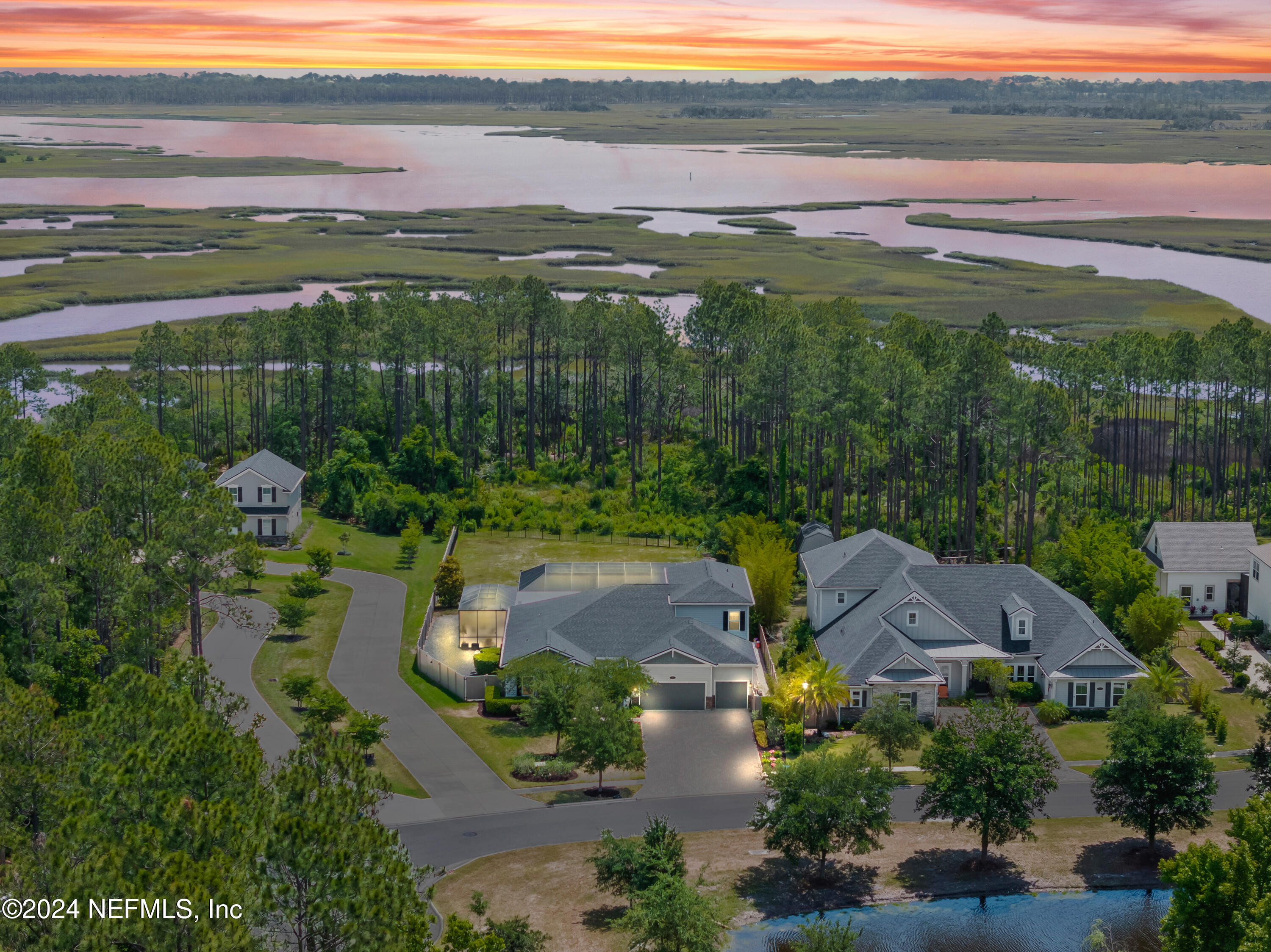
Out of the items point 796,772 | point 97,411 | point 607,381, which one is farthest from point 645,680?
point 607,381

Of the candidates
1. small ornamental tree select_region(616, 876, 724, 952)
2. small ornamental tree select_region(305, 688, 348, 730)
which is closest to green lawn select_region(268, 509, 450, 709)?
small ornamental tree select_region(305, 688, 348, 730)

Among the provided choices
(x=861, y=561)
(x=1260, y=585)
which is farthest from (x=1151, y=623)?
(x=861, y=561)

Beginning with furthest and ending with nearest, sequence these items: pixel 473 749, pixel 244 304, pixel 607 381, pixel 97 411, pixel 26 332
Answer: pixel 244 304
pixel 26 332
pixel 607 381
pixel 97 411
pixel 473 749

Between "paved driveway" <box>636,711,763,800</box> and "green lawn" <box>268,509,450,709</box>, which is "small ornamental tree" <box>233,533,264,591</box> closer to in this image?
"green lawn" <box>268,509,450,709</box>

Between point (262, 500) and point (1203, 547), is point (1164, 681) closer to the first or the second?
point (1203, 547)

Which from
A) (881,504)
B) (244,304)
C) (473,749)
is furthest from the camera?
(244,304)

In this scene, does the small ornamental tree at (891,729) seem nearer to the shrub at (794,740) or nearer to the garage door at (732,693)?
the shrub at (794,740)

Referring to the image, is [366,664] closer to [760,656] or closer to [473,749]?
[473,749]

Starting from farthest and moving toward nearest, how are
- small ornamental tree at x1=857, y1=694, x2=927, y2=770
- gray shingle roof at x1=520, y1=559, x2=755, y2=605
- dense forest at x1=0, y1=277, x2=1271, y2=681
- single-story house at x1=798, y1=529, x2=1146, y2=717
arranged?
dense forest at x1=0, y1=277, x2=1271, y2=681
gray shingle roof at x1=520, y1=559, x2=755, y2=605
single-story house at x1=798, y1=529, x2=1146, y2=717
small ornamental tree at x1=857, y1=694, x2=927, y2=770
